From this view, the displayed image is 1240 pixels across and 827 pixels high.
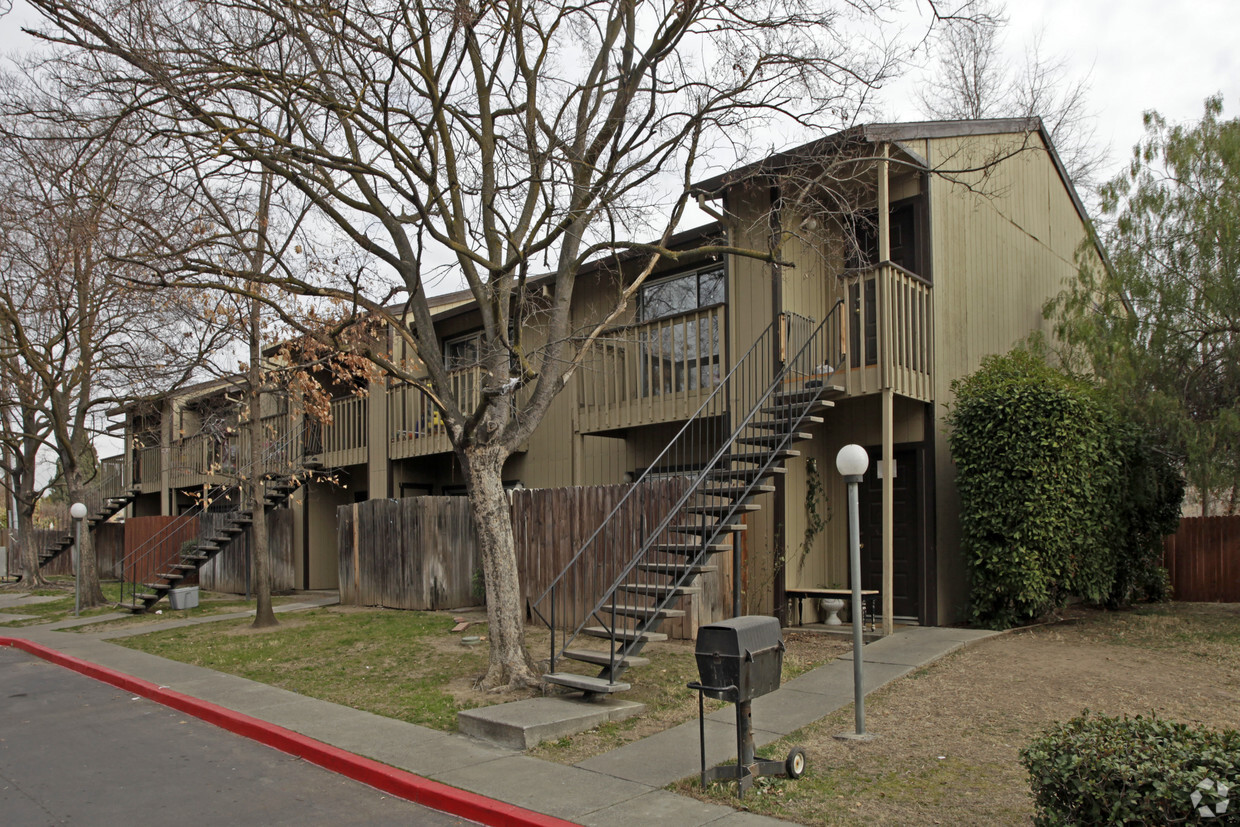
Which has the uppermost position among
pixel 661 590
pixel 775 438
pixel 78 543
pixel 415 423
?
pixel 415 423

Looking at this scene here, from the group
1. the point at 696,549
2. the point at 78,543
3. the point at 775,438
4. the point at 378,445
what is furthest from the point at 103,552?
the point at 696,549

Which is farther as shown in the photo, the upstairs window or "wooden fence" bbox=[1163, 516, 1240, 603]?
"wooden fence" bbox=[1163, 516, 1240, 603]

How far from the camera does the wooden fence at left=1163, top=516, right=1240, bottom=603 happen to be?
49.8 ft

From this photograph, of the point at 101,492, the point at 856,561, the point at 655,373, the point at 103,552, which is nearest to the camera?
the point at 856,561

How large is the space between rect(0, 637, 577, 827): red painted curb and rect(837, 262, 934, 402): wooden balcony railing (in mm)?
7069

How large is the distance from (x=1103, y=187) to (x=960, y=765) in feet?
35.6

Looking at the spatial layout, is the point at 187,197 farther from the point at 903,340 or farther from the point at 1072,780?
the point at 1072,780

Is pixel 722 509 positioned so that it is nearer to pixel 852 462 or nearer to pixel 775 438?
pixel 775 438

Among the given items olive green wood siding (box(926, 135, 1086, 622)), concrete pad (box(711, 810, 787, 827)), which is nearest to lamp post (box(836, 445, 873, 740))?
concrete pad (box(711, 810, 787, 827))

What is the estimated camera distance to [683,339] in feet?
44.4

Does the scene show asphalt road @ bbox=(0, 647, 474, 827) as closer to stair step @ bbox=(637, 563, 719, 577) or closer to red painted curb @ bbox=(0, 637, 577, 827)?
red painted curb @ bbox=(0, 637, 577, 827)

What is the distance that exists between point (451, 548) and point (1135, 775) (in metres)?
12.9

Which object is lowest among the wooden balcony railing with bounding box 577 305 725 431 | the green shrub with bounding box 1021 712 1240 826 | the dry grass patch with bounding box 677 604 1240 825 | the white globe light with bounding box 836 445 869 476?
the dry grass patch with bounding box 677 604 1240 825

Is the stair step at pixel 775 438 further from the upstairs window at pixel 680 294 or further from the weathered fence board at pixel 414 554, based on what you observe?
the weathered fence board at pixel 414 554
